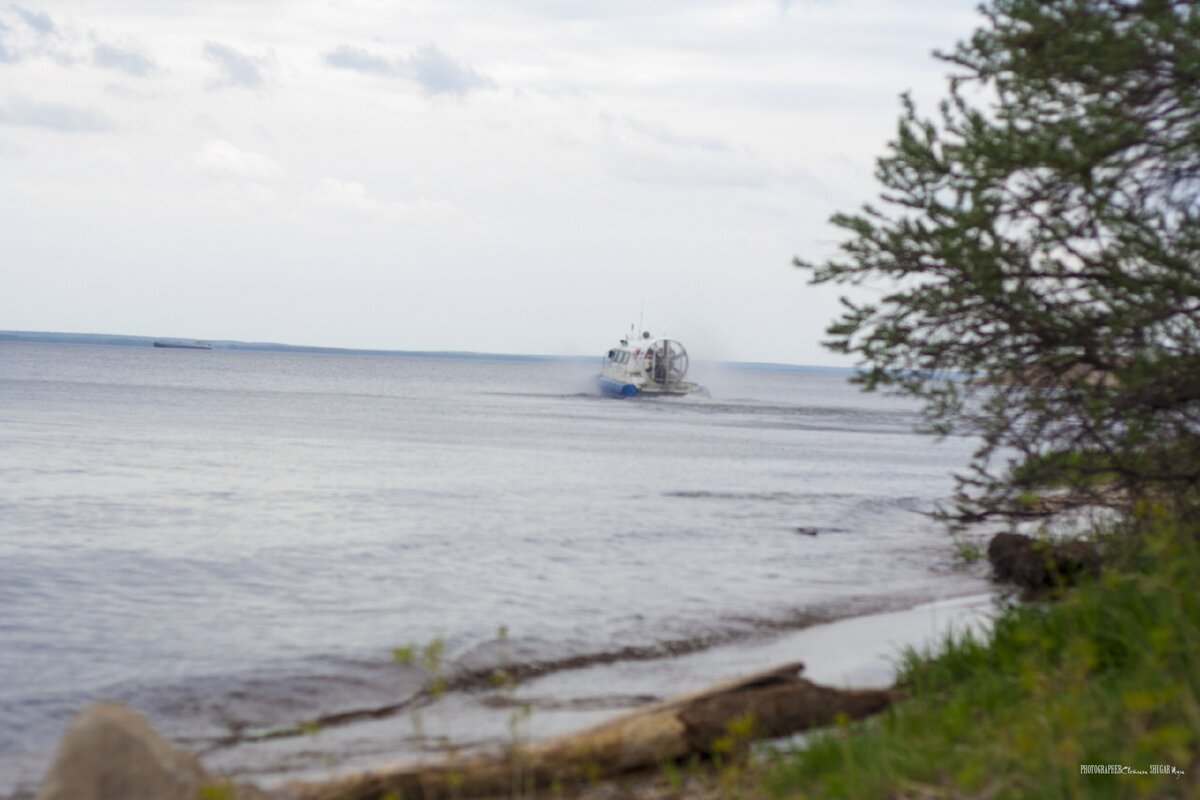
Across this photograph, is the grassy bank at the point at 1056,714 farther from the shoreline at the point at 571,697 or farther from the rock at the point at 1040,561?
the rock at the point at 1040,561

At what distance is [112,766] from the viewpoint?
5297mm

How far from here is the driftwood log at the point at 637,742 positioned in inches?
223

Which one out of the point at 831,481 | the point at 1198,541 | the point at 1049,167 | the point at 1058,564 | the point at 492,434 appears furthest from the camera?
the point at 492,434

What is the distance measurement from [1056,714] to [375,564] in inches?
484

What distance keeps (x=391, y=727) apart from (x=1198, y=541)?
18.2 feet

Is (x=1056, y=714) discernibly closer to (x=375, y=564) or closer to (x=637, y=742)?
(x=637, y=742)

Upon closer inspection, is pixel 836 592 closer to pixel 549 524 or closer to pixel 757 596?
pixel 757 596

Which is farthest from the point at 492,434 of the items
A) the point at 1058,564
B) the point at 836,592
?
the point at 1058,564

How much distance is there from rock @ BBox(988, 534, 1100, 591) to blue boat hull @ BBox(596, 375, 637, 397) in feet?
224

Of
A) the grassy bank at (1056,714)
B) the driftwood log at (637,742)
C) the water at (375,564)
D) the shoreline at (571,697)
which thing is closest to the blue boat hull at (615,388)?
the water at (375,564)

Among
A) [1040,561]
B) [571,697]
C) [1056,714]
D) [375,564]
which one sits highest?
[1056,714]

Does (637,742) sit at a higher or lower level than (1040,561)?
lower

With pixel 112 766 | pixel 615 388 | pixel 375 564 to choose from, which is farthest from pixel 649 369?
pixel 112 766

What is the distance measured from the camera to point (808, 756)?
5.43 meters
